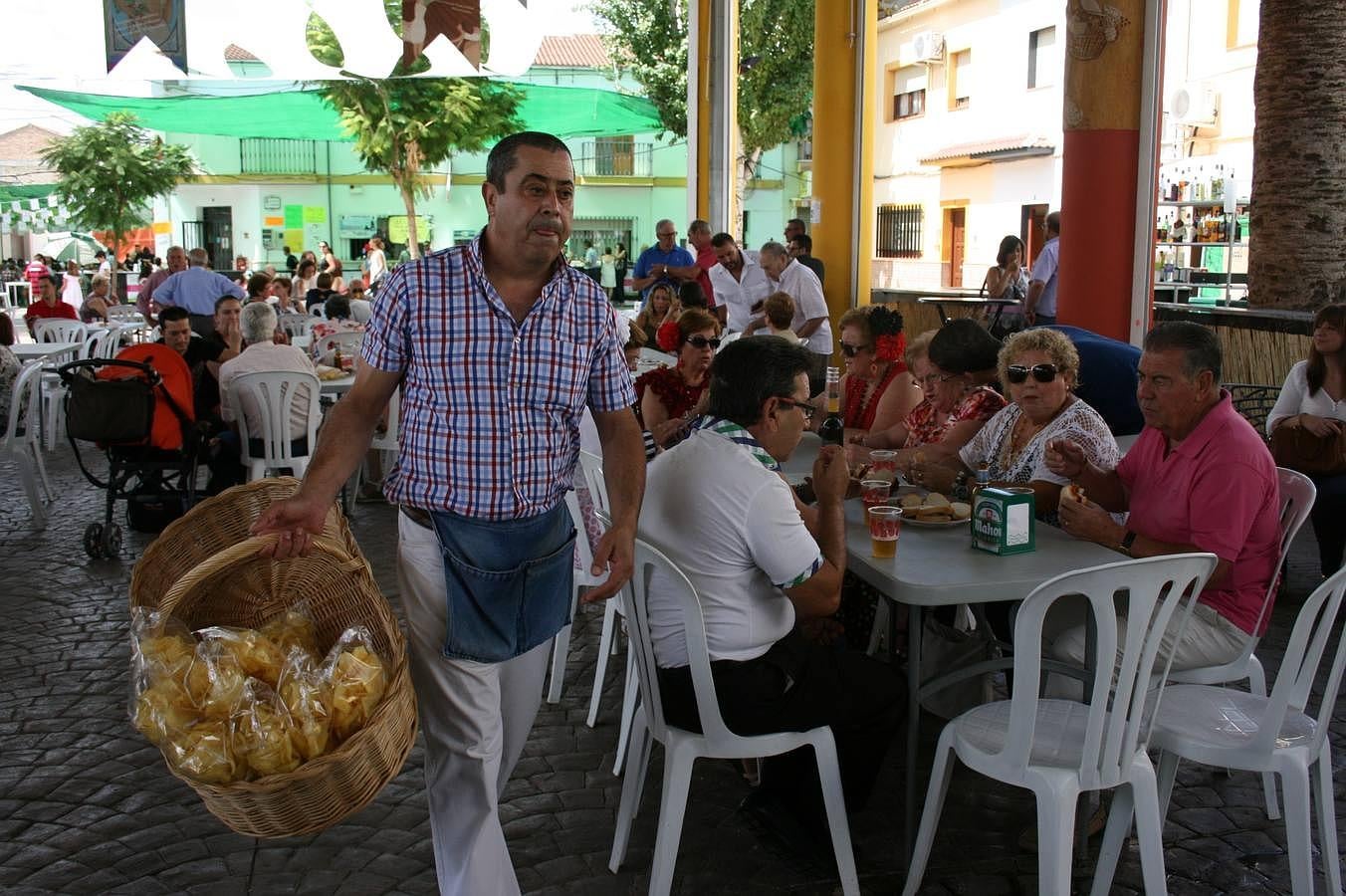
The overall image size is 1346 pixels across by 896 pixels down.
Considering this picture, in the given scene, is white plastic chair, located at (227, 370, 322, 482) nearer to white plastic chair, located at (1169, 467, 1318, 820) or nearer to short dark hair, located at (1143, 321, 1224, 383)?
short dark hair, located at (1143, 321, 1224, 383)

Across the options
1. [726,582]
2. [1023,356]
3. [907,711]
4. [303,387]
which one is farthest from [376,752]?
[303,387]

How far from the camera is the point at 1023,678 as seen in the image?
248cm

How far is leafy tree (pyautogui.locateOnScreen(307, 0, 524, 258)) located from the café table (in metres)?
16.7

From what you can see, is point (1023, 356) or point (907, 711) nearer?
point (907, 711)

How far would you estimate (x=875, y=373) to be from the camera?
553cm

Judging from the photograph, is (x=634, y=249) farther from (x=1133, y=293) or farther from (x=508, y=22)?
(x=1133, y=293)

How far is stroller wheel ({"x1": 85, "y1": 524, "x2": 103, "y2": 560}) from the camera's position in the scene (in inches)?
255

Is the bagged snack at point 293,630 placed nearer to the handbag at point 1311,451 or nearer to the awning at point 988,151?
the handbag at point 1311,451

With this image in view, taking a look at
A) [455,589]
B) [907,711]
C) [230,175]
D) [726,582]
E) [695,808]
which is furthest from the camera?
[230,175]

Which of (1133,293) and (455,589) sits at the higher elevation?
(1133,293)

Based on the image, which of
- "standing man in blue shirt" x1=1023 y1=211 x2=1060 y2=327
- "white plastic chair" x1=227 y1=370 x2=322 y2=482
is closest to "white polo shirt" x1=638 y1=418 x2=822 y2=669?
"white plastic chair" x1=227 y1=370 x2=322 y2=482

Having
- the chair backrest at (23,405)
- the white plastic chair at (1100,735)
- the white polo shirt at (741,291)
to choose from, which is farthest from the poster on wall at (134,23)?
the white plastic chair at (1100,735)

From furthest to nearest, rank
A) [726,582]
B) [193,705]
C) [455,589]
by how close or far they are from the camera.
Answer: [726,582] → [455,589] → [193,705]

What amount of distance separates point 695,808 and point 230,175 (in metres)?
35.5
